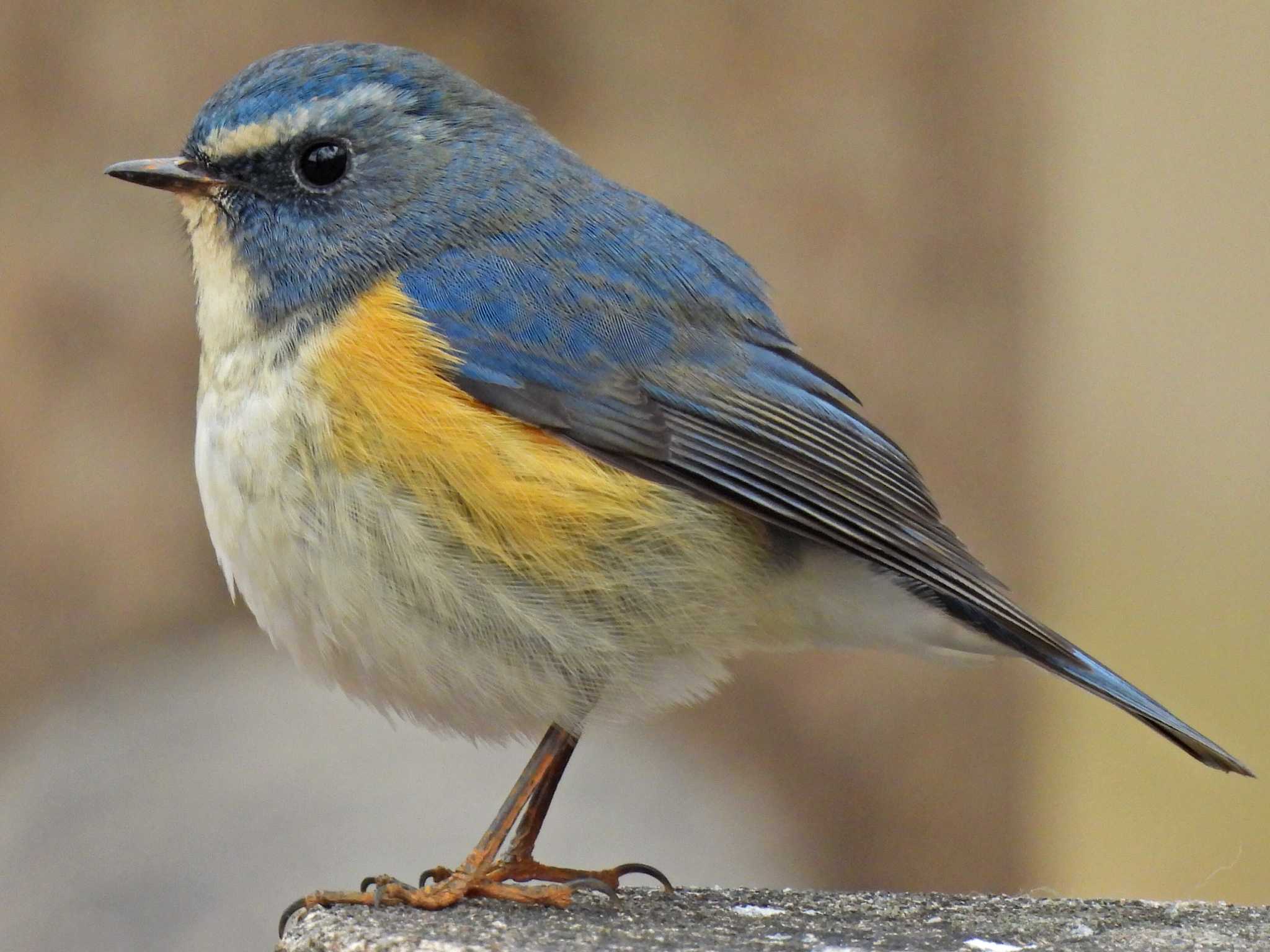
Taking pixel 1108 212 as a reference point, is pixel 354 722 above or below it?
below

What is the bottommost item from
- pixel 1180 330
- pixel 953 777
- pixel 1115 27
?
pixel 953 777

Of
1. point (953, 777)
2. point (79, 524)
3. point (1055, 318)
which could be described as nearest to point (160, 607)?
point (79, 524)

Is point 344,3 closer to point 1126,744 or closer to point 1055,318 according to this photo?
point 1055,318

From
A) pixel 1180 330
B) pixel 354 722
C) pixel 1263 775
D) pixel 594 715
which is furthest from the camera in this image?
pixel 1180 330

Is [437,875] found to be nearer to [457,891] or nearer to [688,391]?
[457,891]

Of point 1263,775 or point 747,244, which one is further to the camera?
point 1263,775

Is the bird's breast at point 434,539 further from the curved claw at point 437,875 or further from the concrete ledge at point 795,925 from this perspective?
the concrete ledge at point 795,925
